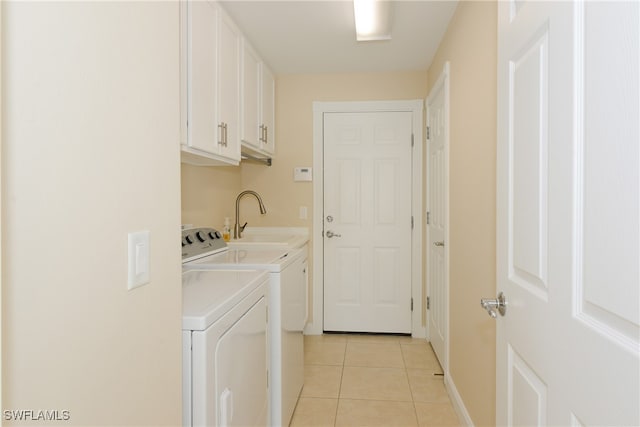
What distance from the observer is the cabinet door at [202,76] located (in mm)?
1750

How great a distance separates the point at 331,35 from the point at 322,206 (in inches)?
57.1

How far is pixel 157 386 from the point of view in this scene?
2.92ft

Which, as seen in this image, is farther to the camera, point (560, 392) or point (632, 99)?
point (560, 392)

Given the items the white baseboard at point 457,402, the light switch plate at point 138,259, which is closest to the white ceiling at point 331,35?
the light switch plate at point 138,259

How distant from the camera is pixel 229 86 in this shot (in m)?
2.27

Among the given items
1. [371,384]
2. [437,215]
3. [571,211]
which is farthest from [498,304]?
[437,215]

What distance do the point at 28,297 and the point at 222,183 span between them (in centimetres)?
272

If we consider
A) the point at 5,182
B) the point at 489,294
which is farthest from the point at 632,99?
the point at 489,294

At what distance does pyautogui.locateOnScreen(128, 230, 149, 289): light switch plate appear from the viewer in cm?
78

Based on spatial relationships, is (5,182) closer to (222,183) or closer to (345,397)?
(345,397)

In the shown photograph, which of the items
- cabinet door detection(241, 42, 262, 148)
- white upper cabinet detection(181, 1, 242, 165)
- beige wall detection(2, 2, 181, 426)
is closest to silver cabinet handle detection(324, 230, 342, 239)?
cabinet door detection(241, 42, 262, 148)

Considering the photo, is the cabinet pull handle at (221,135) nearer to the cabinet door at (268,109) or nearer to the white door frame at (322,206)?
the cabinet door at (268,109)

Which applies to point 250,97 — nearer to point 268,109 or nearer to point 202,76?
point 268,109

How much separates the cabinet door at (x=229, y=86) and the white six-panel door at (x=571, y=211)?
1490 mm
